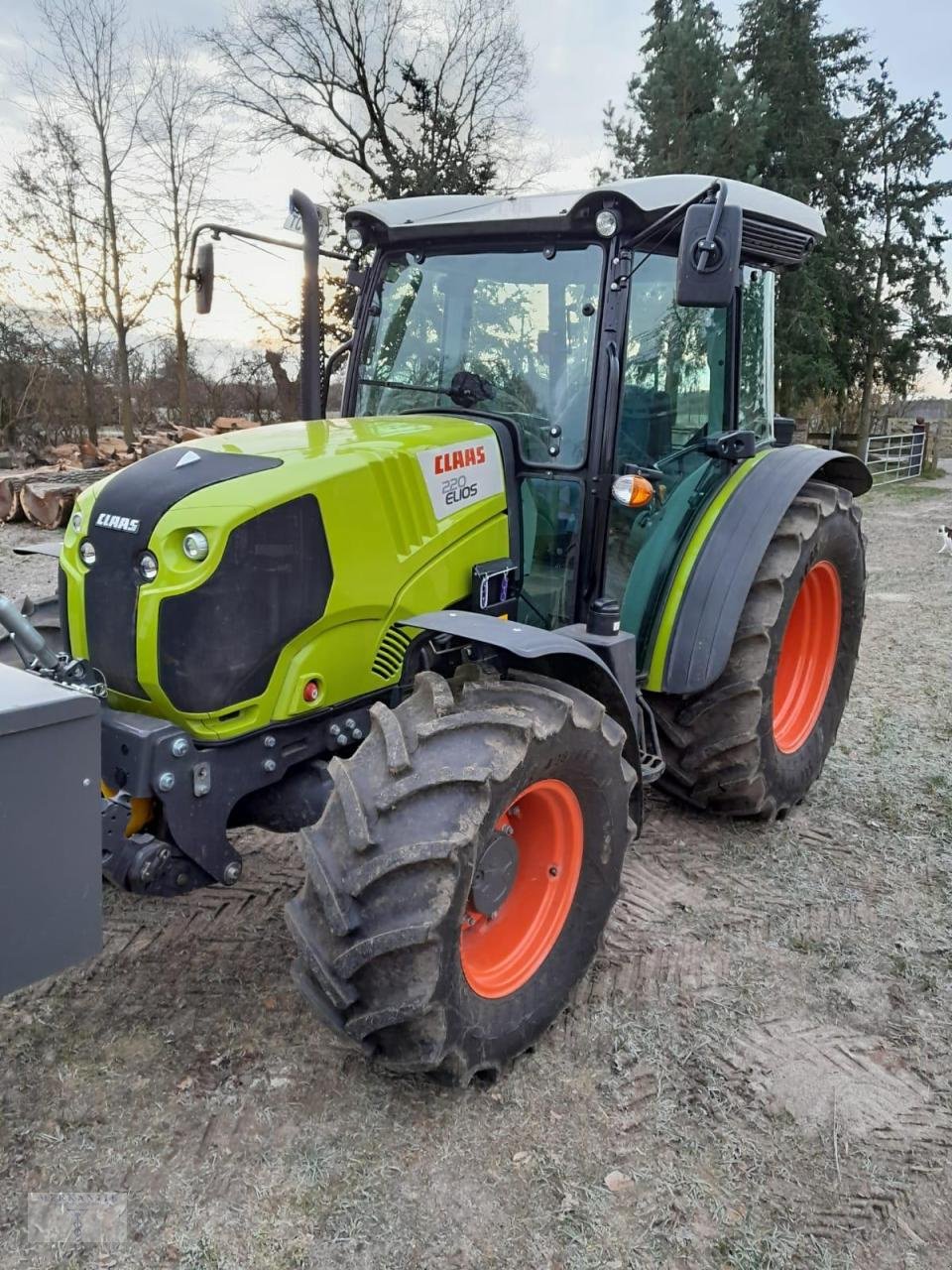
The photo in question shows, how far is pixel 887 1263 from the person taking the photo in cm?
203

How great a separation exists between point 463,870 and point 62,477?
11.7 metres

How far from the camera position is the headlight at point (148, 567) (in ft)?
7.75

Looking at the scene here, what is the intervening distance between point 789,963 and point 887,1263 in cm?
107

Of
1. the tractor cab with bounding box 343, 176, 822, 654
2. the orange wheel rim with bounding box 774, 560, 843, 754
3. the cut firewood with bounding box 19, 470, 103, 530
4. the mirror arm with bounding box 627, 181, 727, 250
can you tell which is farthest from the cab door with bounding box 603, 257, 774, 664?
the cut firewood with bounding box 19, 470, 103, 530

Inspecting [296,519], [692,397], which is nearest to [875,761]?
[692,397]

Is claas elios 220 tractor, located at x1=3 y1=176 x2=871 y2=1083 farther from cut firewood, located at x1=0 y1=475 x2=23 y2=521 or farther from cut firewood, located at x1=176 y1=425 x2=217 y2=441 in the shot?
cut firewood, located at x1=176 y1=425 x2=217 y2=441

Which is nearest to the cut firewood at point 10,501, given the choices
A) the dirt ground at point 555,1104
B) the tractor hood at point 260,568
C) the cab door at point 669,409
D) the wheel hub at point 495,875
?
the dirt ground at point 555,1104

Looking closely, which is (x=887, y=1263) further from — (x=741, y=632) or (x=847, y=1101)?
(x=741, y=632)

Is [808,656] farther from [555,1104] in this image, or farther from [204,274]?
[204,274]

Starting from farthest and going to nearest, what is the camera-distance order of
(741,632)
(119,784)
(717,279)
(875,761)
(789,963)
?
(875,761)
(741,632)
(789,963)
(717,279)
(119,784)

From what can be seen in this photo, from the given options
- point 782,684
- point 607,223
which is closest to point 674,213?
point 607,223

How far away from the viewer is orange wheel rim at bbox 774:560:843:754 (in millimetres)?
4199

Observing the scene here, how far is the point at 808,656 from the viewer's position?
14.3 feet

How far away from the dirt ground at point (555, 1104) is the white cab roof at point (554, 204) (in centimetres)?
228
